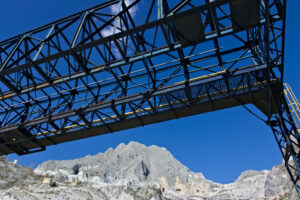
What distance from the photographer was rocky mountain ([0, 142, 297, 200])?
2333 inches

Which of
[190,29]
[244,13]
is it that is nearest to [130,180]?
[190,29]

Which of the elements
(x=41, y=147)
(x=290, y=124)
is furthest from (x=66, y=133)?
(x=290, y=124)

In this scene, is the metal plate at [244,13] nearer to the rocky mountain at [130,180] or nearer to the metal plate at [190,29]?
the metal plate at [190,29]

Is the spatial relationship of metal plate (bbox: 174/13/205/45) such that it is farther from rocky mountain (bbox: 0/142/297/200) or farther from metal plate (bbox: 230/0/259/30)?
rocky mountain (bbox: 0/142/297/200)

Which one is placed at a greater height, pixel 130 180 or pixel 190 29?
pixel 130 180

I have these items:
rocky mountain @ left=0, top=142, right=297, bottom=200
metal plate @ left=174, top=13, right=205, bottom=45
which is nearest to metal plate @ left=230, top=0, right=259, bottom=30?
metal plate @ left=174, top=13, right=205, bottom=45

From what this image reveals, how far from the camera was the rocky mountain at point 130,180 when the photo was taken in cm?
5926

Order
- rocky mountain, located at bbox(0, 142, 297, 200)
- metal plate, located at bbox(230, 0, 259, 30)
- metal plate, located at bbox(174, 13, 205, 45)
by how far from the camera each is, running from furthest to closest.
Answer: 1. rocky mountain, located at bbox(0, 142, 297, 200)
2. metal plate, located at bbox(174, 13, 205, 45)
3. metal plate, located at bbox(230, 0, 259, 30)

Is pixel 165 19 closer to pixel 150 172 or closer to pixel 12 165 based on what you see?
pixel 12 165

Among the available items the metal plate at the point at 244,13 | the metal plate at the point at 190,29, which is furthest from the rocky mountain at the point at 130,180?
the metal plate at the point at 190,29

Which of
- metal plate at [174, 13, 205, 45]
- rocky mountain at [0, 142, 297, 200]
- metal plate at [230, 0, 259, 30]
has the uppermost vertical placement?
rocky mountain at [0, 142, 297, 200]

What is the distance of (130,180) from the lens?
98438 millimetres

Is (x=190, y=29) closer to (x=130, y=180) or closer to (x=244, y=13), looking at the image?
(x=244, y=13)

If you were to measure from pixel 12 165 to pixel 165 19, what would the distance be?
6914 cm
